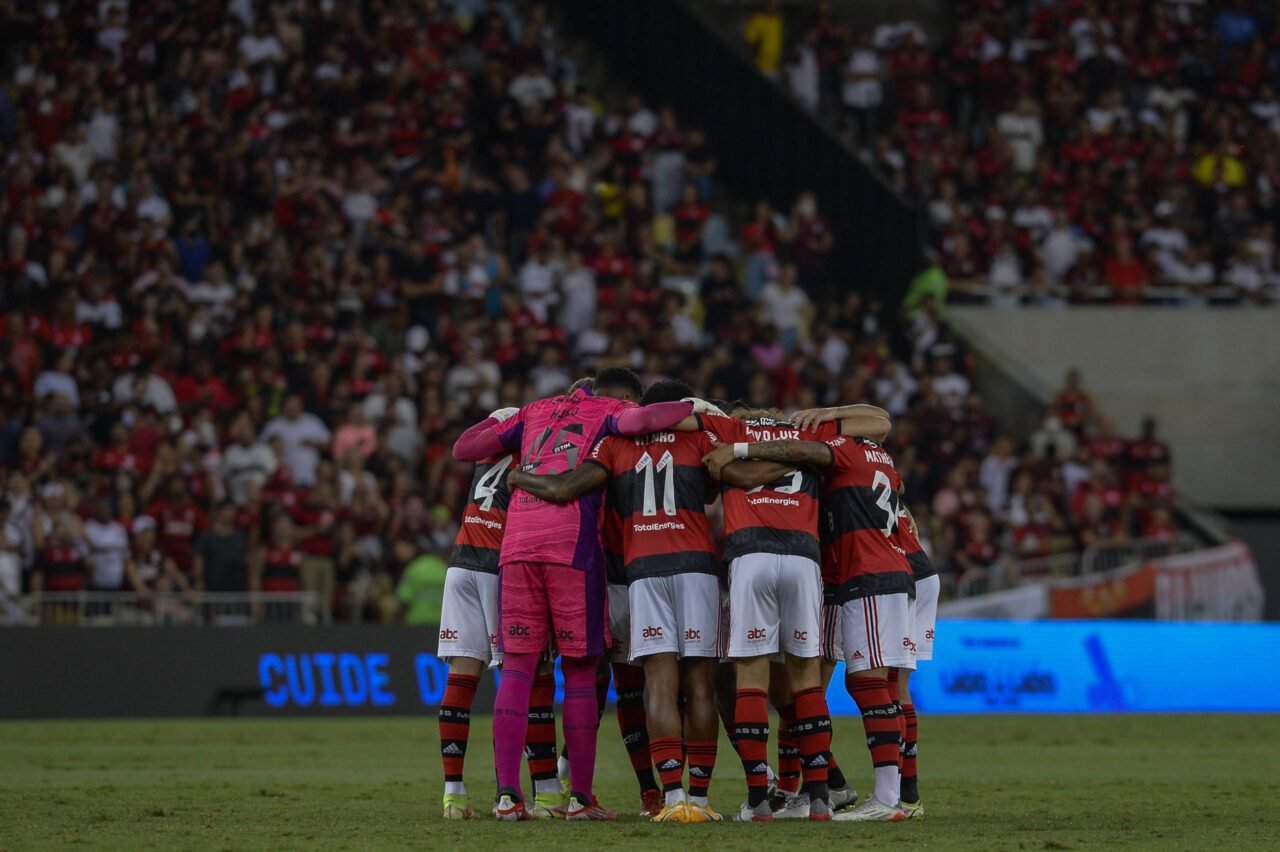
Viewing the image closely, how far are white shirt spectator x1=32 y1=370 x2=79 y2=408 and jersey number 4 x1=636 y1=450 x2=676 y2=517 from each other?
14.4 meters

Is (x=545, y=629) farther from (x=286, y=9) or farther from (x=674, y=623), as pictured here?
(x=286, y=9)

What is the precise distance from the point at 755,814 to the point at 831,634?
4.35 feet

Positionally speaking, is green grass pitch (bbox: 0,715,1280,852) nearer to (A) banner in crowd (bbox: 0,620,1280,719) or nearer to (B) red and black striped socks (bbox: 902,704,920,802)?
(B) red and black striped socks (bbox: 902,704,920,802)

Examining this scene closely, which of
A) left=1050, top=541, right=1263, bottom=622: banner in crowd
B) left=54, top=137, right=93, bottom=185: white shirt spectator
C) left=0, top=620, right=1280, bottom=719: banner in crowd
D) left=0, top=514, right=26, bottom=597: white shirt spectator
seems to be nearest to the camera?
left=0, top=514, right=26, bottom=597: white shirt spectator

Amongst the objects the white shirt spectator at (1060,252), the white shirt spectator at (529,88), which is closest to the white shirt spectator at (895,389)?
the white shirt spectator at (1060,252)

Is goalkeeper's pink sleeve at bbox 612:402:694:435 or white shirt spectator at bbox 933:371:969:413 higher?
white shirt spectator at bbox 933:371:969:413

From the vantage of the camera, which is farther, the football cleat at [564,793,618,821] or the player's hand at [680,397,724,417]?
the player's hand at [680,397,724,417]

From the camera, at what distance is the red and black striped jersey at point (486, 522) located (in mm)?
12055

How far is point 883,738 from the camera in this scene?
451 inches

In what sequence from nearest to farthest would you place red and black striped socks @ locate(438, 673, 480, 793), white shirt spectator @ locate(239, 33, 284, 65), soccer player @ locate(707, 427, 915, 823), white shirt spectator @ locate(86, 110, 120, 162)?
1. soccer player @ locate(707, 427, 915, 823)
2. red and black striped socks @ locate(438, 673, 480, 793)
3. white shirt spectator @ locate(86, 110, 120, 162)
4. white shirt spectator @ locate(239, 33, 284, 65)

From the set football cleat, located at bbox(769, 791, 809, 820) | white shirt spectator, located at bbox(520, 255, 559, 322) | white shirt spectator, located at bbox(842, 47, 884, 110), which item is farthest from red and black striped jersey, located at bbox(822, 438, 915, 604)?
white shirt spectator, located at bbox(842, 47, 884, 110)

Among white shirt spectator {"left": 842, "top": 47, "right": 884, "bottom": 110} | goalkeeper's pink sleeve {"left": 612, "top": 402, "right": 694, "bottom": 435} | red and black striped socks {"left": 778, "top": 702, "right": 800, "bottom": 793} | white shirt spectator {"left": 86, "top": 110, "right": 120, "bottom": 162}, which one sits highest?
white shirt spectator {"left": 842, "top": 47, "right": 884, "bottom": 110}

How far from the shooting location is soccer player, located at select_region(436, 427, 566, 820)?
1190 cm

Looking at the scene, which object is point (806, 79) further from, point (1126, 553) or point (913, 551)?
point (913, 551)
